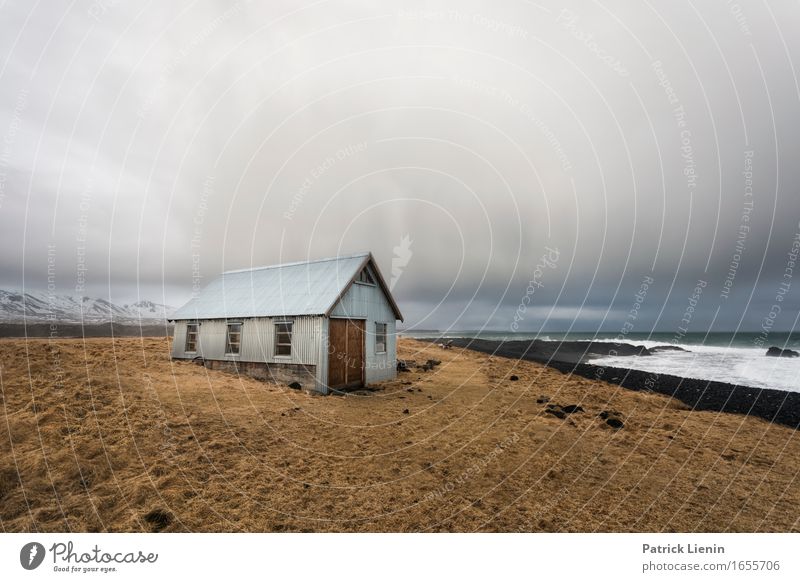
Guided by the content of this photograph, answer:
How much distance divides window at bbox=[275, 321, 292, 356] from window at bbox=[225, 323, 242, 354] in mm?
2704

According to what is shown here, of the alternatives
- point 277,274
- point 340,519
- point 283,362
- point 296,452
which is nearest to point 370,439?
point 296,452

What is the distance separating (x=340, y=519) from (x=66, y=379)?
10340 millimetres


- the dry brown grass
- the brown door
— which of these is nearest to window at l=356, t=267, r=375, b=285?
the brown door

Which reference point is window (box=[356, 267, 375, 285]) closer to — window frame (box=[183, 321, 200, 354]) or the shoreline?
window frame (box=[183, 321, 200, 354])

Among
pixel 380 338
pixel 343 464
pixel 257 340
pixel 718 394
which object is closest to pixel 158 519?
pixel 343 464

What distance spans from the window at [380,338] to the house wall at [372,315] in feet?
0.76

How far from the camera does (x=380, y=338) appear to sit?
2100cm

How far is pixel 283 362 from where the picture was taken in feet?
57.4

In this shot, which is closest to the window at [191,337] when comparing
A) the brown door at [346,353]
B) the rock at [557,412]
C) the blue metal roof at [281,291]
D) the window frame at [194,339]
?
the window frame at [194,339]

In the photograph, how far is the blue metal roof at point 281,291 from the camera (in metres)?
17.7

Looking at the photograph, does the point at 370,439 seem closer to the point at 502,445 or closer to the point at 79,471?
the point at 502,445

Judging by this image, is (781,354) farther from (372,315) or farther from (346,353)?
(346,353)

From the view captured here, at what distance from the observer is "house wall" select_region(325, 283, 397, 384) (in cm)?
1836
